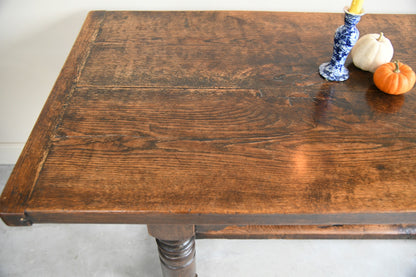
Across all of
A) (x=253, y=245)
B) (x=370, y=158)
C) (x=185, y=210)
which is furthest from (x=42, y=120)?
(x=253, y=245)

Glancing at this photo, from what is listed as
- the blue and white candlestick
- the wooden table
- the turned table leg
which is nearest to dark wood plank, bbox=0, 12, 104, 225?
the wooden table

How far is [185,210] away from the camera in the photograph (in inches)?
25.3

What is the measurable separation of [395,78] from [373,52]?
102 millimetres

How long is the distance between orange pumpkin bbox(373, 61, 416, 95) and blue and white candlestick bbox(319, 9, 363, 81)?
0.09m

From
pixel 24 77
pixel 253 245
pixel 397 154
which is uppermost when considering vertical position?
pixel 397 154

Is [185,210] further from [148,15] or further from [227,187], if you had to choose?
[148,15]

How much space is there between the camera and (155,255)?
4.37ft

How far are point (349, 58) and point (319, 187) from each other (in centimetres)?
50

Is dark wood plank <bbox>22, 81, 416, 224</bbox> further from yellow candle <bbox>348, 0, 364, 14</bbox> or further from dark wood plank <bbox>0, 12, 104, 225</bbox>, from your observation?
yellow candle <bbox>348, 0, 364, 14</bbox>

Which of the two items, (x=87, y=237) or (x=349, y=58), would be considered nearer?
(x=349, y=58)

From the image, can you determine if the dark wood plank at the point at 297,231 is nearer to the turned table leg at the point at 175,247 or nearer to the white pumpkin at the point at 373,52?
the turned table leg at the point at 175,247

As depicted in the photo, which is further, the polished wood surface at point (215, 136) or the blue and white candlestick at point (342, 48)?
the blue and white candlestick at point (342, 48)

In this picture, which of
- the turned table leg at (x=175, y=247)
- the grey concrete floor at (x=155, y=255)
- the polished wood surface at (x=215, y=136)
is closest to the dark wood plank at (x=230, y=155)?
the polished wood surface at (x=215, y=136)

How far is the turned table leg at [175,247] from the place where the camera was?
76 centimetres
